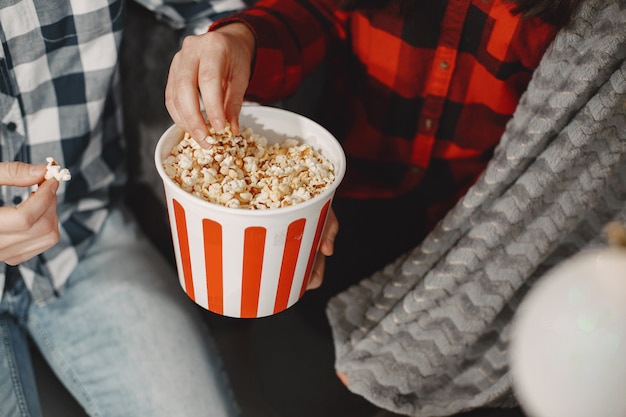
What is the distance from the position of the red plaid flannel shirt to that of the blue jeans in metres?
0.43

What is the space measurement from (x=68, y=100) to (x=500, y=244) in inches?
29.8

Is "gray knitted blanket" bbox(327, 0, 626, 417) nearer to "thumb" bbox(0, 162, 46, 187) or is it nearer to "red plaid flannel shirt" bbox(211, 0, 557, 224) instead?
"red plaid flannel shirt" bbox(211, 0, 557, 224)

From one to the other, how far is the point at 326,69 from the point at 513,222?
0.55m

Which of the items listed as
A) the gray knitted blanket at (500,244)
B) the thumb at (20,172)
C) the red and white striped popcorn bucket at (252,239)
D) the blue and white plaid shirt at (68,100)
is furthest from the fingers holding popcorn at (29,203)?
the gray knitted blanket at (500,244)

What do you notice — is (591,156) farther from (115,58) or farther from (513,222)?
(115,58)

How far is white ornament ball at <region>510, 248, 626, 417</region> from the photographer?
0.61 meters

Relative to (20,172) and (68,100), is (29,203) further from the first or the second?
(68,100)

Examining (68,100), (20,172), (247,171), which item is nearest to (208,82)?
(247,171)

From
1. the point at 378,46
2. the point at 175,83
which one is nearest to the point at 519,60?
the point at 378,46

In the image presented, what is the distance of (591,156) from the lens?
34.2 inches

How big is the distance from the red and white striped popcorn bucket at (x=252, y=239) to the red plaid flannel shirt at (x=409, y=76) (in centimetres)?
18

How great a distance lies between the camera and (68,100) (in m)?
1.02

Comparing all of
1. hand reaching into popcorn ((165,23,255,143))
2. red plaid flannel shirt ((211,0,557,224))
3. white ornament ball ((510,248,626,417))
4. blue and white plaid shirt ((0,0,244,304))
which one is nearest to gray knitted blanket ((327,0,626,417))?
red plaid flannel shirt ((211,0,557,224))

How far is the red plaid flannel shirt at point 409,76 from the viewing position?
0.95m
